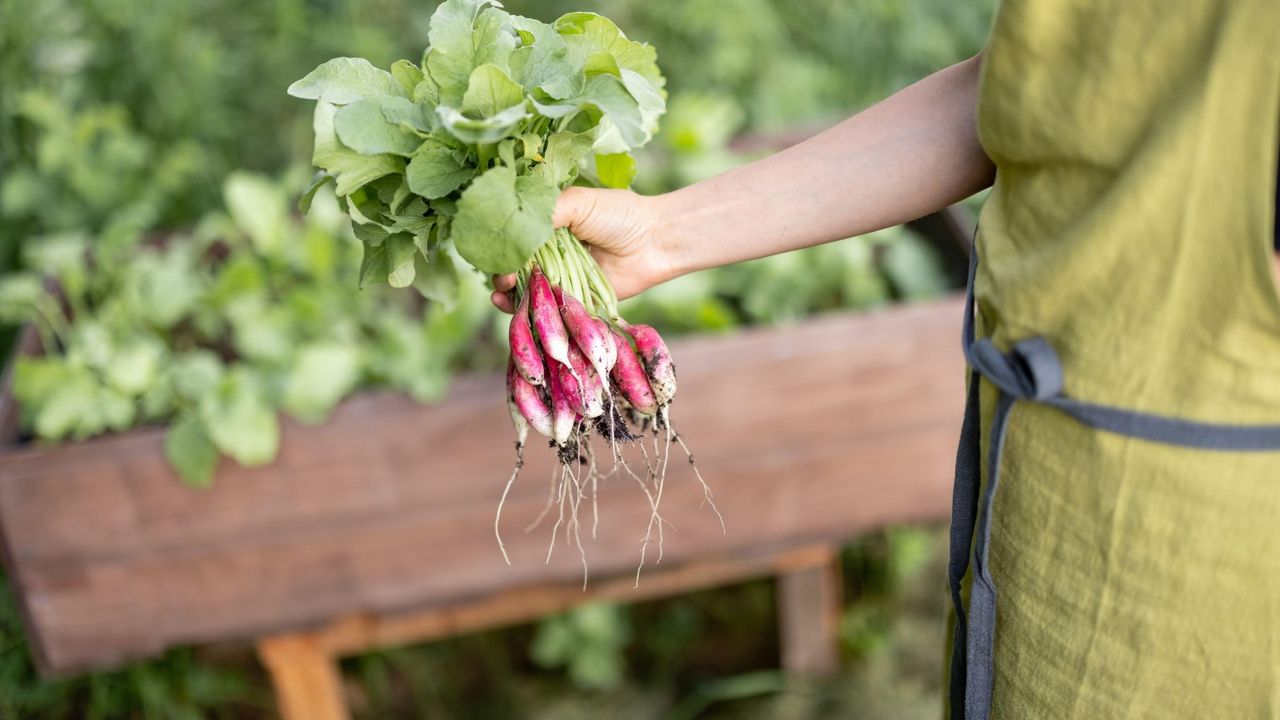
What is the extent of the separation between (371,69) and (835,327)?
3.48 ft

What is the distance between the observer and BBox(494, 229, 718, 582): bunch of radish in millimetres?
1050

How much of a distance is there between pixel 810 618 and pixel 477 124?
1.60 metres

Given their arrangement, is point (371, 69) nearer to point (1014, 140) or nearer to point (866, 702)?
point (1014, 140)

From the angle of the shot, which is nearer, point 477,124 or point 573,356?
point 477,124

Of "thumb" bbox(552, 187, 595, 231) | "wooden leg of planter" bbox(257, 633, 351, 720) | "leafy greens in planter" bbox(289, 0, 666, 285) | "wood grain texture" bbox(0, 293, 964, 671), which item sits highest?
"leafy greens in planter" bbox(289, 0, 666, 285)

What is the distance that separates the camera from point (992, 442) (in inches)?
34.2

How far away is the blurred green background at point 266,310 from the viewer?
1.93m

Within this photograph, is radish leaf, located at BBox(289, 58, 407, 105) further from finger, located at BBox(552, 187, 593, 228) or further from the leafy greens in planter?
finger, located at BBox(552, 187, 593, 228)

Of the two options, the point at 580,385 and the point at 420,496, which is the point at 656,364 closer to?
the point at 580,385

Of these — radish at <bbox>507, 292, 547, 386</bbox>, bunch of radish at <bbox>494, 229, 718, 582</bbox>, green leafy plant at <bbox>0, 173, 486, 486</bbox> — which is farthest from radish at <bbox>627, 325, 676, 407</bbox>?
green leafy plant at <bbox>0, 173, 486, 486</bbox>

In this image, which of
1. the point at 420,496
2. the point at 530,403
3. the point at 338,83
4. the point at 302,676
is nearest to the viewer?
the point at 338,83

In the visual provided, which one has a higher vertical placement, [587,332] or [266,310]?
[587,332]

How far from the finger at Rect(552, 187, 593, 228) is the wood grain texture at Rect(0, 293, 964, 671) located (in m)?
0.78

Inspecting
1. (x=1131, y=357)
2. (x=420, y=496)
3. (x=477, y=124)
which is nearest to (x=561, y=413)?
(x=477, y=124)
